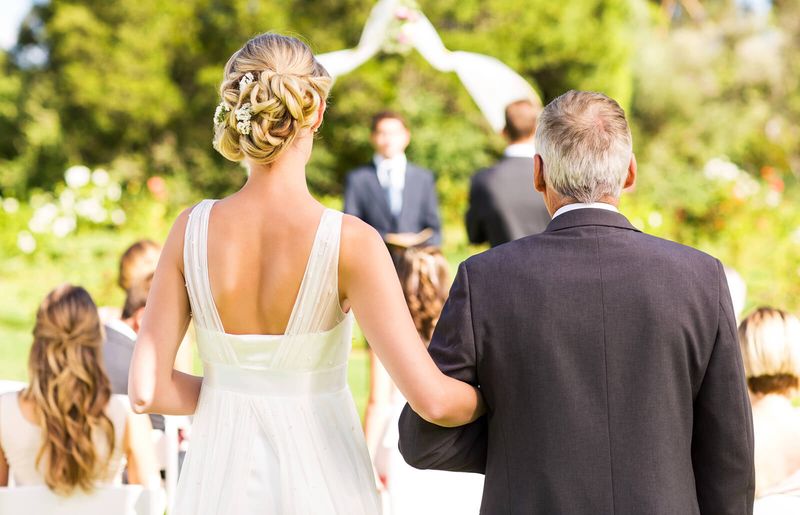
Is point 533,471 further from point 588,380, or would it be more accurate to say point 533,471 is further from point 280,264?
point 280,264

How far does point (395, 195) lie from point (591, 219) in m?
5.35

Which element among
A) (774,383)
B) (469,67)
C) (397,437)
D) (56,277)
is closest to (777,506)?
(774,383)

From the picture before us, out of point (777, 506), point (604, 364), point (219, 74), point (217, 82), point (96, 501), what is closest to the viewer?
point (604, 364)

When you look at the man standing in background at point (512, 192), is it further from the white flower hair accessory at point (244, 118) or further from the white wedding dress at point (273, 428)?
the white flower hair accessory at point (244, 118)

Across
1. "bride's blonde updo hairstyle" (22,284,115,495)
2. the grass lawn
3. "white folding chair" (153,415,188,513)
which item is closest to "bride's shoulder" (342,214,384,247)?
"bride's blonde updo hairstyle" (22,284,115,495)

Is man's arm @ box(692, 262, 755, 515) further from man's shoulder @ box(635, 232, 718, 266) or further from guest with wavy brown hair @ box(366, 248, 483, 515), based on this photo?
guest with wavy brown hair @ box(366, 248, 483, 515)

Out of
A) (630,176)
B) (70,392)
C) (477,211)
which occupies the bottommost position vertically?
(70,392)

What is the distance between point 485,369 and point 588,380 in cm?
23

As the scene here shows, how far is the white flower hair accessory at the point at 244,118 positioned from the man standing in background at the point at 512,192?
11.4 feet

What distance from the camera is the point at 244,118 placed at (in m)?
2.34

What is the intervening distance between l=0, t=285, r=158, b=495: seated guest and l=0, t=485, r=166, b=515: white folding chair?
34 millimetres

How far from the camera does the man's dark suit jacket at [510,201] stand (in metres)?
5.70

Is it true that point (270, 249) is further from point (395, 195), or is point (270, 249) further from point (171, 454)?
point (395, 195)

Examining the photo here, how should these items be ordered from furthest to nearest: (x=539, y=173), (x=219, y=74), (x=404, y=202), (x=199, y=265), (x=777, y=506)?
(x=219, y=74) → (x=404, y=202) → (x=777, y=506) → (x=199, y=265) → (x=539, y=173)
